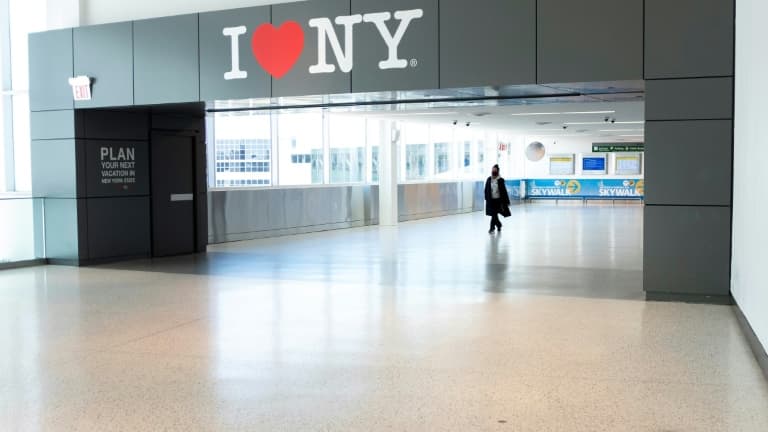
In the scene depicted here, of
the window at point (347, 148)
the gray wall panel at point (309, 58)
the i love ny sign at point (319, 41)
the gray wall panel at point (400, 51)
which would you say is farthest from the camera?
the window at point (347, 148)

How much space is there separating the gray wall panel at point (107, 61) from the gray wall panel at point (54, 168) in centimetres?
83

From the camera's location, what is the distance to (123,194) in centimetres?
1448

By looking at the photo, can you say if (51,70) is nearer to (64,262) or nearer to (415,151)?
(64,262)

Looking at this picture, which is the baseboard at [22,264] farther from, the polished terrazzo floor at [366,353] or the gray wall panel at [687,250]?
the gray wall panel at [687,250]

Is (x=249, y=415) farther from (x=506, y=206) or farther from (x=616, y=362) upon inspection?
(x=506, y=206)

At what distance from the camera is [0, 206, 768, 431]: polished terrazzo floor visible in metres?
5.06

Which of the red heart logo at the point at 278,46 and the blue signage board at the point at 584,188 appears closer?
the red heart logo at the point at 278,46

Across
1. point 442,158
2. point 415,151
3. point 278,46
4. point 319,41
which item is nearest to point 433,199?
point 415,151

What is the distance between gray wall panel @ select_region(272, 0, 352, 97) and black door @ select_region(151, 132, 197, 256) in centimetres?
419

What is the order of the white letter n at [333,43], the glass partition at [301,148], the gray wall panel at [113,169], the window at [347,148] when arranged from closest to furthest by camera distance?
the white letter n at [333,43]
the gray wall panel at [113,169]
the glass partition at [301,148]
the window at [347,148]

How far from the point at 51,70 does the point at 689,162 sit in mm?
10534

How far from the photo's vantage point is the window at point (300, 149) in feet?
74.2

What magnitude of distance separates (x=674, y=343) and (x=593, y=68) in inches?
159

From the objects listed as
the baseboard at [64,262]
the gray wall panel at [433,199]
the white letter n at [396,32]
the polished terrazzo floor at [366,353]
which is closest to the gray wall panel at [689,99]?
the polished terrazzo floor at [366,353]
